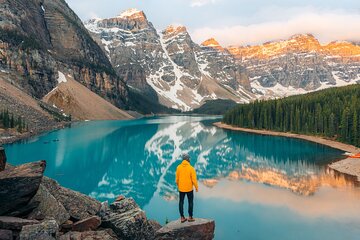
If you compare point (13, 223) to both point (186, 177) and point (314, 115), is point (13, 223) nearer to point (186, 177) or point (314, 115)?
point (186, 177)

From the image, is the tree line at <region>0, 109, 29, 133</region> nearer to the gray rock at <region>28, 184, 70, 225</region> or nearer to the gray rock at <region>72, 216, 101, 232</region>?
the gray rock at <region>28, 184, 70, 225</region>

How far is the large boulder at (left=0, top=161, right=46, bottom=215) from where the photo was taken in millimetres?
14195

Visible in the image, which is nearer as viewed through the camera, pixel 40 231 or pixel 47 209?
pixel 40 231

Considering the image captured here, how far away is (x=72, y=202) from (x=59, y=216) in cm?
251

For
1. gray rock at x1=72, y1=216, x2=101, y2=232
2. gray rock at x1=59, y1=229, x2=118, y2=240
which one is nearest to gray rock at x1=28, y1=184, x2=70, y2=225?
gray rock at x1=72, y1=216, x2=101, y2=232

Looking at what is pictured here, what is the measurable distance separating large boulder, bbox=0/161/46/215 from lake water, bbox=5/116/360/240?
744 inches

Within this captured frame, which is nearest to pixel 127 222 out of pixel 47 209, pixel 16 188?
pixel 47 209

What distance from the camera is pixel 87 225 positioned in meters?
16.0

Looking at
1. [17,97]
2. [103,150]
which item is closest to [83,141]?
[103,150]

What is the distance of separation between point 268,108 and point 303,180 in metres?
101

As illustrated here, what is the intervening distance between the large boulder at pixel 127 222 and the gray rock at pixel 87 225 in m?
0.57

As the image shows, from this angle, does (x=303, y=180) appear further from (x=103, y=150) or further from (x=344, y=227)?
(x=103, y=150)

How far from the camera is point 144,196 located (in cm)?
4616

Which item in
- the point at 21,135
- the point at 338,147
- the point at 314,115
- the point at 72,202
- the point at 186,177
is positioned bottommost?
the point at 338,147
